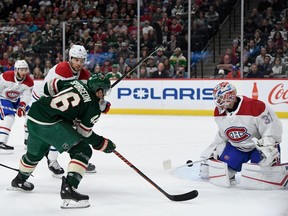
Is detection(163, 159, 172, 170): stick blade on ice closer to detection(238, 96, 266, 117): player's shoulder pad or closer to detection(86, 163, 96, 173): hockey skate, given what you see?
detection(86, 163, 96, 173): hockey skate

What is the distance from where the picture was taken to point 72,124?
124 inches

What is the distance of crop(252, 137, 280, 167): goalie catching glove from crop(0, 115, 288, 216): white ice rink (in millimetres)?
203

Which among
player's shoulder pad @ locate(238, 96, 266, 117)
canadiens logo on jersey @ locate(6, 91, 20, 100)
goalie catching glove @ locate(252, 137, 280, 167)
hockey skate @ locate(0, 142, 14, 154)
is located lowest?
hockey skate @ locate(0, 142, 14, 154)

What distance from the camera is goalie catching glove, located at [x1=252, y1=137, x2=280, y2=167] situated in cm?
344

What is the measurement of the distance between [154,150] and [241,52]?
13.2 feet

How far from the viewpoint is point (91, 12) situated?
38.3 feet

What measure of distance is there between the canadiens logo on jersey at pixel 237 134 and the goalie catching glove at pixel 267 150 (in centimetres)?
14

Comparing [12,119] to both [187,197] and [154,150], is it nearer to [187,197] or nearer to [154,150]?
[154,150]

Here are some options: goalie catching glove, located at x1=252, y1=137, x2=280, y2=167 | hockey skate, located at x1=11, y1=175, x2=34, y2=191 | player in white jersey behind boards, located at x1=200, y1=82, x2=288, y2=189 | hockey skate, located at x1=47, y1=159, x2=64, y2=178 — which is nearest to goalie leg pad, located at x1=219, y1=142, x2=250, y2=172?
player in white jersey behind boards, located at x1=200, y1=82, x2=288, y2=189

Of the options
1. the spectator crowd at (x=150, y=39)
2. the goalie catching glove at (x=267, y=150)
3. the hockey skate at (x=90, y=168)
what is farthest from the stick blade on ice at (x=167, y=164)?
the spectator crowd at (x=150, y=39)

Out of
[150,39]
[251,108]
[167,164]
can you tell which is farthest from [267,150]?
[150,39]

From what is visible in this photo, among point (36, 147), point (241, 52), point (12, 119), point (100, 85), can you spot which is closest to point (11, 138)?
point (12, 119)

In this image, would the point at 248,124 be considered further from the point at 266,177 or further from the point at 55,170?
the point at 55,170

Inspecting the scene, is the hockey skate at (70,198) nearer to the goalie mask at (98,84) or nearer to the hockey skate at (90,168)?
the goalie mask at (98,84)
